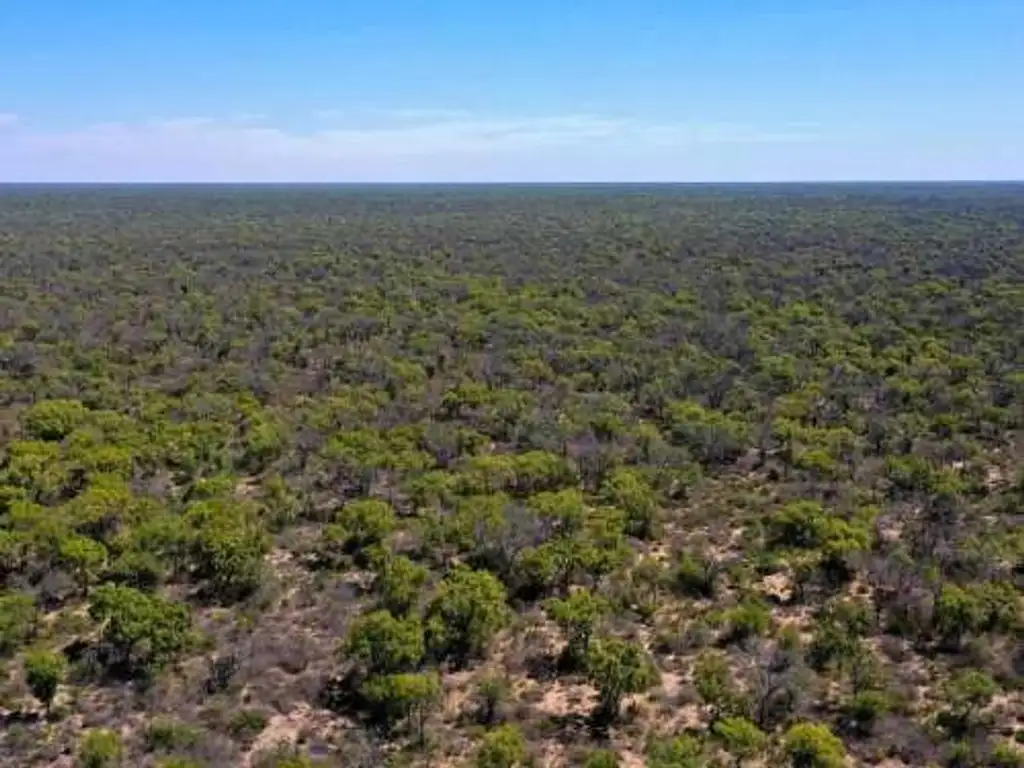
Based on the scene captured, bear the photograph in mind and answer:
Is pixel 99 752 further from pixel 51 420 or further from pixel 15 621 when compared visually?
pixel 51 420

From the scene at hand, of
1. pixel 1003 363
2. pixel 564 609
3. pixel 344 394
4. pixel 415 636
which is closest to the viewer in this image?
pixel 415 636

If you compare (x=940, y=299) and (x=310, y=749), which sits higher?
(x=940, y=299)

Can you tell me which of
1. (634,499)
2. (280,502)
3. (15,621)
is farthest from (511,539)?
(15,621)

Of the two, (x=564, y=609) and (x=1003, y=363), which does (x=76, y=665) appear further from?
(x=1003, y=363)

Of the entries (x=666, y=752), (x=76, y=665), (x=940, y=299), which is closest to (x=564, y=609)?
(x=666, y=752)

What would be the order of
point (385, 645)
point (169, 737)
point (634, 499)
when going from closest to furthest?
1. point (169, 737)
2. point (385, 645)
3. point (634, 499)
